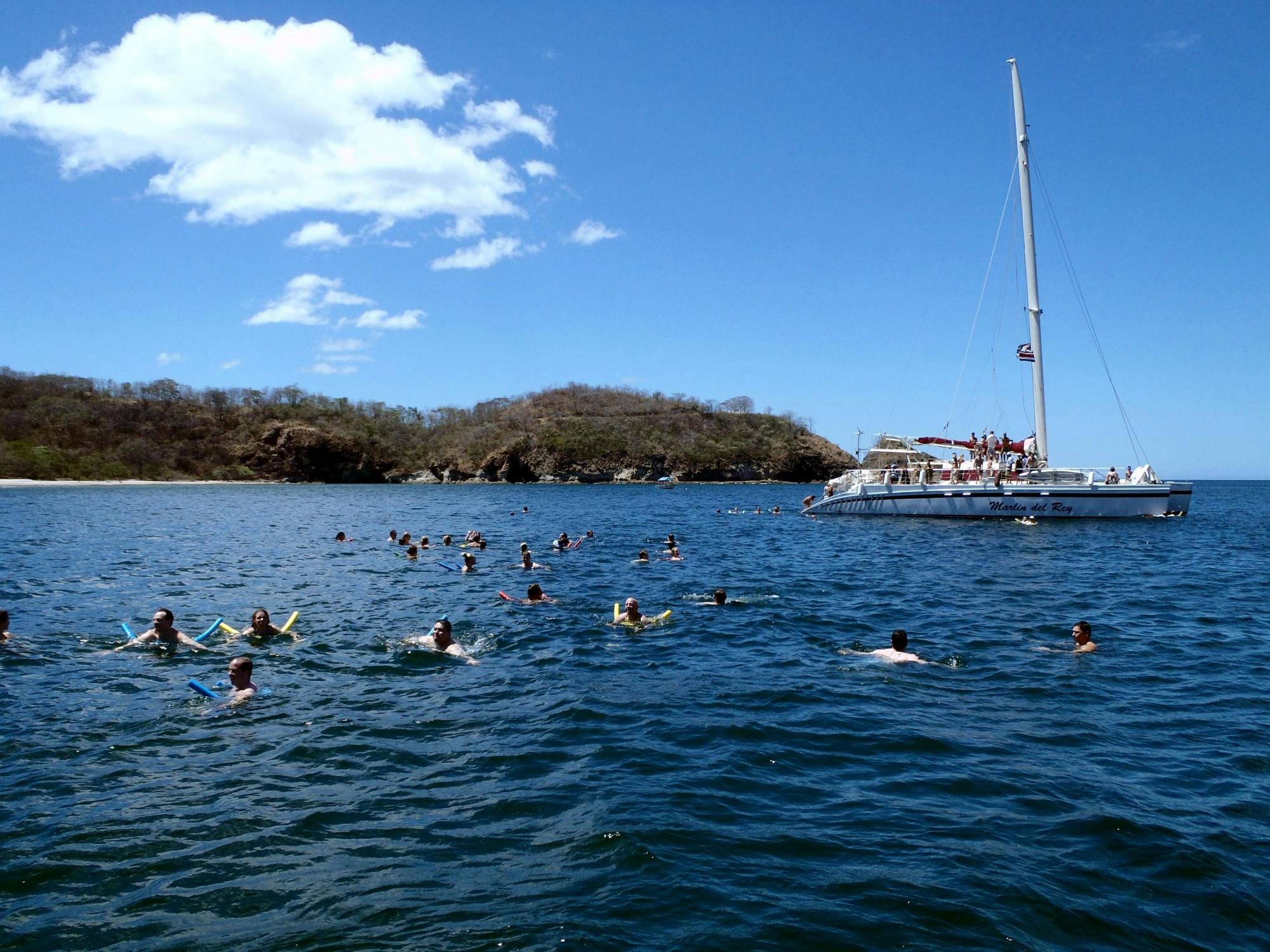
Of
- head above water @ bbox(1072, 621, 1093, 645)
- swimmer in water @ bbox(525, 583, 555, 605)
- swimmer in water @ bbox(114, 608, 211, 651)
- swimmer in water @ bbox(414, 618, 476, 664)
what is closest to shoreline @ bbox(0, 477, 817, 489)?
swimmer in water @ bbox(114, 608, 211, 651)

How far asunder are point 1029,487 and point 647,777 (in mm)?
35359

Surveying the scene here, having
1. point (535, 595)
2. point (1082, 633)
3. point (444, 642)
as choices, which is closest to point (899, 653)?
point (1082, 633)

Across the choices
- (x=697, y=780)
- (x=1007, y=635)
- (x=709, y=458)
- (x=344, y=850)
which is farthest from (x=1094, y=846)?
(x=709, y=458)

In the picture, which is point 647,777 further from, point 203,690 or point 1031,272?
point 1031,272

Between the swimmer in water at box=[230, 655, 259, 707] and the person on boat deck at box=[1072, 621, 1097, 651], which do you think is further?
the person on boat deck at box=[1072, 621, 1097, 651]

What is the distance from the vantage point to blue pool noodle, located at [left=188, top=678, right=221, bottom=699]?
36.0ft

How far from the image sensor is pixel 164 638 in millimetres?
14289

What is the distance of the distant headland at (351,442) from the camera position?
113062mm

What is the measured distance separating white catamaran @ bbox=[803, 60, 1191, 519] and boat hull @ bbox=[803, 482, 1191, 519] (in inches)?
1.2

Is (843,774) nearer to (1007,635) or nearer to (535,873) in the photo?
(535,873)

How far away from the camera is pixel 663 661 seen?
1384 cm

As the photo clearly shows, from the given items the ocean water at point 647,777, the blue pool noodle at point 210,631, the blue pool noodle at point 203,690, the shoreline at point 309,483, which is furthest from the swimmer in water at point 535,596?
the shoreline at point 309,483

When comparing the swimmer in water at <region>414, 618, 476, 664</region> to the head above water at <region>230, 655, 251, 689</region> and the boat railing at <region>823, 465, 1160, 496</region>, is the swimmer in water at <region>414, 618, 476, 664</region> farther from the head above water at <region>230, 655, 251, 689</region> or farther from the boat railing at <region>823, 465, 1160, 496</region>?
the boat railing at <region>823, 465, 1160, 496</region>

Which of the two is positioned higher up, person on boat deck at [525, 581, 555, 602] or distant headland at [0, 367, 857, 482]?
distant headland at [0, 367, 857, 482]
